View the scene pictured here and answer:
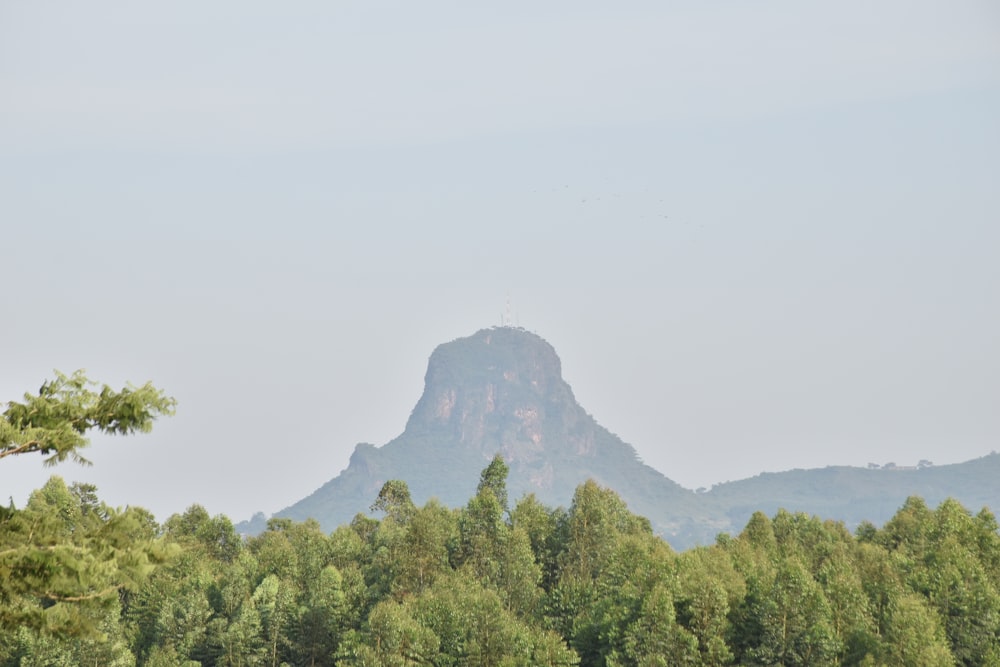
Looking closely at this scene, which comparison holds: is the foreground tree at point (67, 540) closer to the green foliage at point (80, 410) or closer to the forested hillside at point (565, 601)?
the green foliage at point (80, 410)

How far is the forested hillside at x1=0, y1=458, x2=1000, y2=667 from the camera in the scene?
135 m

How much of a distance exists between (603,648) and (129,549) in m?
103

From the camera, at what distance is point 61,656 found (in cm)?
14500

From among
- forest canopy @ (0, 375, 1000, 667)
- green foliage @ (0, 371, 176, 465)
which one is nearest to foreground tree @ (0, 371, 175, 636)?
green foliage @ (0, 371, 176, 465)

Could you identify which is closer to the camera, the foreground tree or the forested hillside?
the foreground tree

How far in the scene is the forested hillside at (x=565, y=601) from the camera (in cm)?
13475

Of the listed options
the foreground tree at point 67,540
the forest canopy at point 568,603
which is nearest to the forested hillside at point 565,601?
the forest canopy at point 568,603

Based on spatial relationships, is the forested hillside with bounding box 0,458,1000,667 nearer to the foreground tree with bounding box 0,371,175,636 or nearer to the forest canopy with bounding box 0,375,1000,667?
the forest canopy with bounding box 0,375,1000,667

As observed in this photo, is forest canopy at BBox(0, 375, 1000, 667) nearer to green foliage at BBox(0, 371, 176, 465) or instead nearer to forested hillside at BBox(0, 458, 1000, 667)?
forested hillside at BBox(0, 458, 1000, 667)

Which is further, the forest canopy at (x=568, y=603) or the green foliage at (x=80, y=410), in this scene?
the forest canopy at (x=568, y=603)

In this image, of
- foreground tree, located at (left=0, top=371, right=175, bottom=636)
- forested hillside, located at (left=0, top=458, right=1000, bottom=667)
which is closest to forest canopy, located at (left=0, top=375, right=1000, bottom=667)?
forested hillside, located at (left=0, top=458, right=1000, bottom=667)

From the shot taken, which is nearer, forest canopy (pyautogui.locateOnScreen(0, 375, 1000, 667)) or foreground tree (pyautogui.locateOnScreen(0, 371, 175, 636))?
foreground tree (pyautogui.locateOnScreen(0, 371, 175, 636))

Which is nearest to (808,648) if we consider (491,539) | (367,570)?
(491,539)

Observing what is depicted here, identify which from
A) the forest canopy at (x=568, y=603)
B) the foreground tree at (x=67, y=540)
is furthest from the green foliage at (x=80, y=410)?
the forest canopy at (x=568, y=603)
